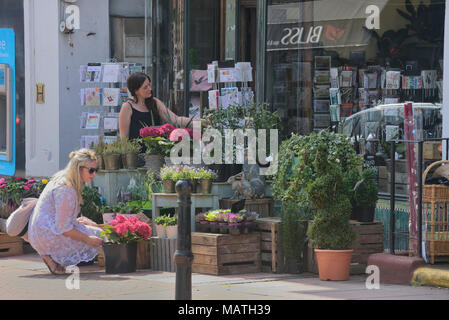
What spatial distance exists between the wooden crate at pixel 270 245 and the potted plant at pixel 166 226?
2.92ft

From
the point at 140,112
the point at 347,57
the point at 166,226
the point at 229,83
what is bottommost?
the point at 166,226

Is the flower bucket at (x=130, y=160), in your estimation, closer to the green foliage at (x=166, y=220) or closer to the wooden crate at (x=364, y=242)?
the green foliage at (x=166, y=220)

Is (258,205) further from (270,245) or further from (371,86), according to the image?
(371,86)

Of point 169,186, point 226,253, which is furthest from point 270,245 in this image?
point 169,186

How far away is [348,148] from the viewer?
9344mm

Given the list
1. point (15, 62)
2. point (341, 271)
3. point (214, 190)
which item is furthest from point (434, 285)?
point (15, 62)

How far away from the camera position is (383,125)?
11.0 metres

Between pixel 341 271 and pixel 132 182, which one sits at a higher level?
pixel 132 182

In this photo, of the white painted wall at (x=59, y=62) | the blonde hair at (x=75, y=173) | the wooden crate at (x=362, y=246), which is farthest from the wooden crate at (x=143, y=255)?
the white painted wall at (x=59, y=62)

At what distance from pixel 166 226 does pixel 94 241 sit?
82 cm

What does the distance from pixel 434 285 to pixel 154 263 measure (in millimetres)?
2974

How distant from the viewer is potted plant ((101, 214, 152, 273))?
351 inches
